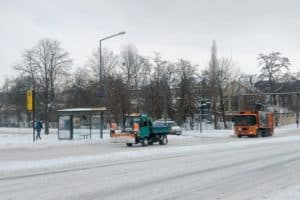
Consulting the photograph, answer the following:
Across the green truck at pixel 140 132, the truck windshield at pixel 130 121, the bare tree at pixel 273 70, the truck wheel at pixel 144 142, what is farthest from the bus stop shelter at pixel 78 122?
the bare tree at pixel 273 70

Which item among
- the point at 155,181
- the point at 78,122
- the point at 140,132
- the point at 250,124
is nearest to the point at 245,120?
the point at 250,124

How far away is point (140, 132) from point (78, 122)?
8356 mm

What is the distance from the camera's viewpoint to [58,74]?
76.8m

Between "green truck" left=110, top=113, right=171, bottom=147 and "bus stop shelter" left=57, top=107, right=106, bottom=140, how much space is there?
331 cm

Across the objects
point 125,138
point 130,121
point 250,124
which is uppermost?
point 130,121

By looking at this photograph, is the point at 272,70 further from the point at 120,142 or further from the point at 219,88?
the point at 120,142

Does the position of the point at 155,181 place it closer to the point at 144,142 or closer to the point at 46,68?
the point at 144,142

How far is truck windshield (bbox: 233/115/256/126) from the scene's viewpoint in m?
59.1

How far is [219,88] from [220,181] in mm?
67185

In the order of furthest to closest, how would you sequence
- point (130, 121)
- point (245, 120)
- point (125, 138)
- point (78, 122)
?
point (245, 120) < point (78, 122) < point (130, 121) < point (125, 138)

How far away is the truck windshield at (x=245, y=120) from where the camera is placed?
59125 millimetres

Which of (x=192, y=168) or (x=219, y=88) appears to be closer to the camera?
(x=192, y=168)

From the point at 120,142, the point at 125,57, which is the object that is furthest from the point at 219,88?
the point at 120,142

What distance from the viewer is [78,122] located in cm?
4688
